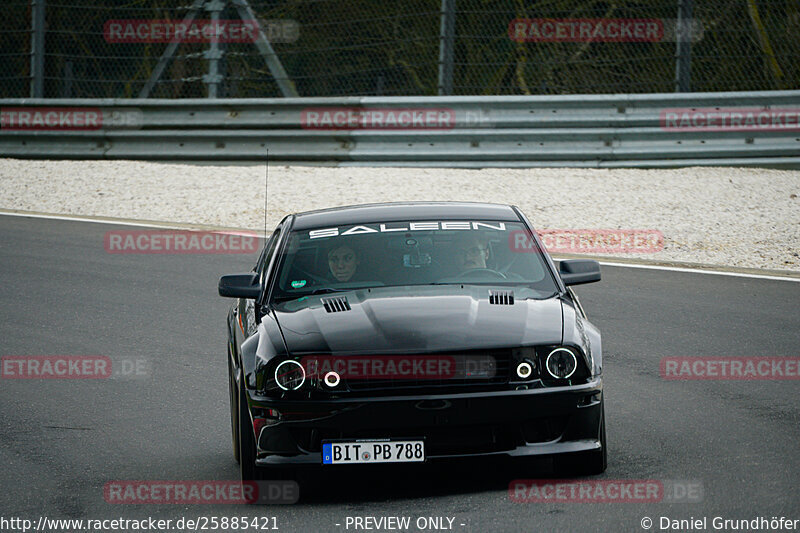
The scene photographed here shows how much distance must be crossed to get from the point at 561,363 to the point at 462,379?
1.53ft

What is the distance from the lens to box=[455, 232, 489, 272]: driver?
6711 mm

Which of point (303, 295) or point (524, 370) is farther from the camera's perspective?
point (303, 295)

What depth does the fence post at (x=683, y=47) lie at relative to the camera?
15.8 meters

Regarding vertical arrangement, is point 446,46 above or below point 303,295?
above

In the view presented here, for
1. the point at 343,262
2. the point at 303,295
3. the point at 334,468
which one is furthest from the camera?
the point at 343,262

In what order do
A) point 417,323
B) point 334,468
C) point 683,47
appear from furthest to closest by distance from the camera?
1. point 683,47
2. point 417,323
3. point 334,468

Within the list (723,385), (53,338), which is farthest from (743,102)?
(53,338)

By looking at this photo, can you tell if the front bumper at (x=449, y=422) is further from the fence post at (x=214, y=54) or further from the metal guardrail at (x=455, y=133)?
the fence post at (x=214, y=54)

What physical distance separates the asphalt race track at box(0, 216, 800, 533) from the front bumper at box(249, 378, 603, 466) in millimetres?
135

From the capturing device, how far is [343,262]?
6734 mm

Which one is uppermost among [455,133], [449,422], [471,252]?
[455,133]

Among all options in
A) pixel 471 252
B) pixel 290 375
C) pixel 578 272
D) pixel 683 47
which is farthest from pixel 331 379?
pixel 683 47

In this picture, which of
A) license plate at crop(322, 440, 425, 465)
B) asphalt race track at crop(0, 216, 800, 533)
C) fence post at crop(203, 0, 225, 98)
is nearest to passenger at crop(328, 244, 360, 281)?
asphalt race track at crop(0, 216, 800, 533)

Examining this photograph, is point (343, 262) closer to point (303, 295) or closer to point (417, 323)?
point (303, 295)
